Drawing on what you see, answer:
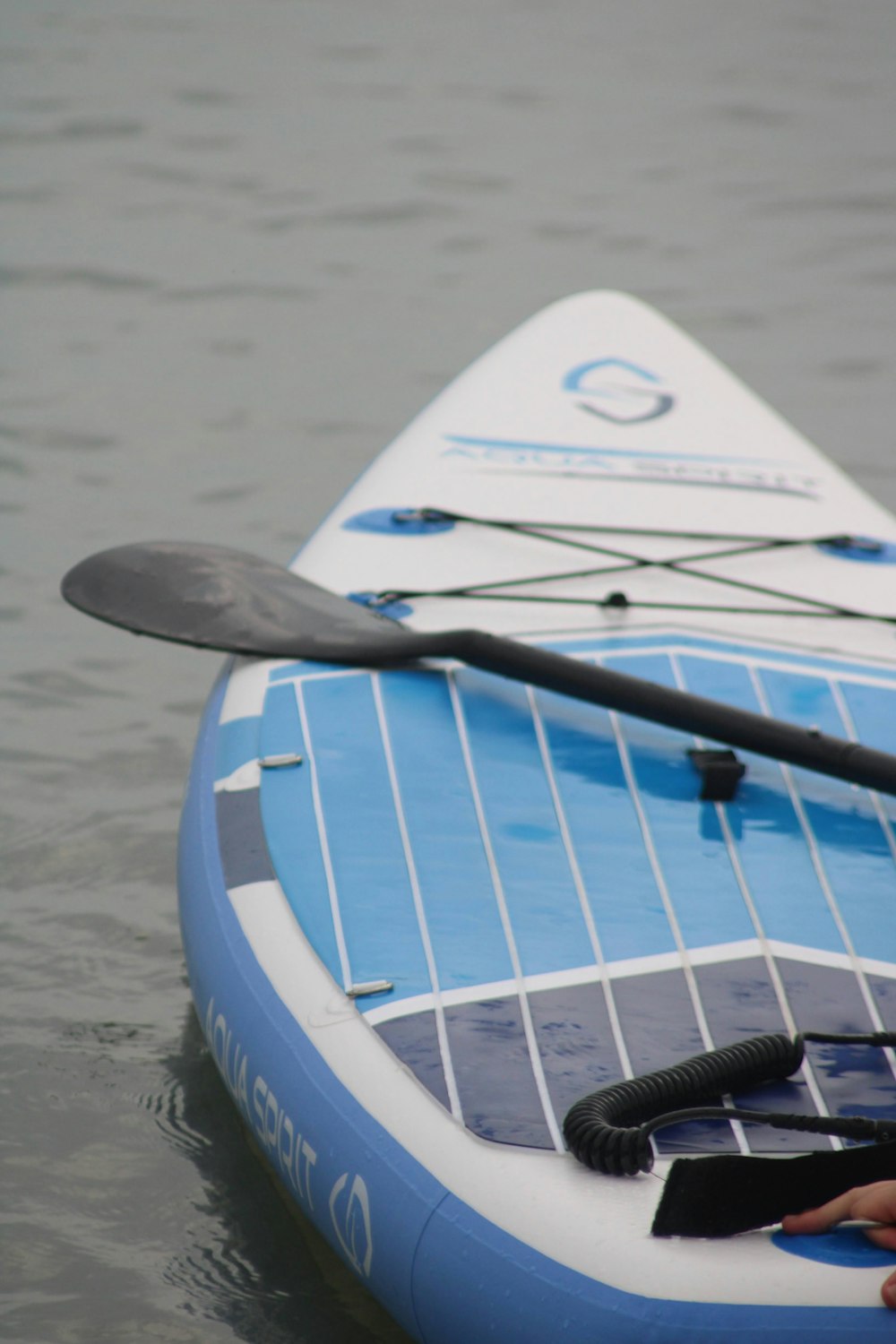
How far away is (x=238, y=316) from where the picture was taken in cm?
Answer: 605

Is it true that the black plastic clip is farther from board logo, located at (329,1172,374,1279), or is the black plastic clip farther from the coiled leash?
board logo, located at (329,1172,374,1279)

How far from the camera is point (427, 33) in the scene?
347 inches

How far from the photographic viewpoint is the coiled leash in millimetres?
1856

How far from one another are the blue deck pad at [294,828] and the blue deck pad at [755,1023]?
50 cm

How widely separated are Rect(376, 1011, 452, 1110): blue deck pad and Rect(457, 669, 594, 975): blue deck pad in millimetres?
171

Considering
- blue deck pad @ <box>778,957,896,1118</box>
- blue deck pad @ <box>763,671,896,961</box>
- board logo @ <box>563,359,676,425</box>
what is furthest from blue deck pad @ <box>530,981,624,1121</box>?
board logo @ <box>563,359,676,425</box>

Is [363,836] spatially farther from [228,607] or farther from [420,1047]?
[228,607]

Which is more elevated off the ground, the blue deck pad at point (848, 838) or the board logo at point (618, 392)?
the board logo at point (618, 392)

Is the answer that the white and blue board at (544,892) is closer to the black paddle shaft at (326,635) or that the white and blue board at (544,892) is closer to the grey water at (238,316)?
the black paddle shaft at (326,635)

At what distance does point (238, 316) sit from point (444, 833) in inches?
149

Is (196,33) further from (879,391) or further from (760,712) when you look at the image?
(760,712)

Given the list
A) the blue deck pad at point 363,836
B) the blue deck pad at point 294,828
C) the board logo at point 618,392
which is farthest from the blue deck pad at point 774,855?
the board logo at point 618,392

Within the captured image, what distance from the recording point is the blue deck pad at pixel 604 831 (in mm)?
2422

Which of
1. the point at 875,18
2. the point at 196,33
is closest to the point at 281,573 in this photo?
the point at 196,33
